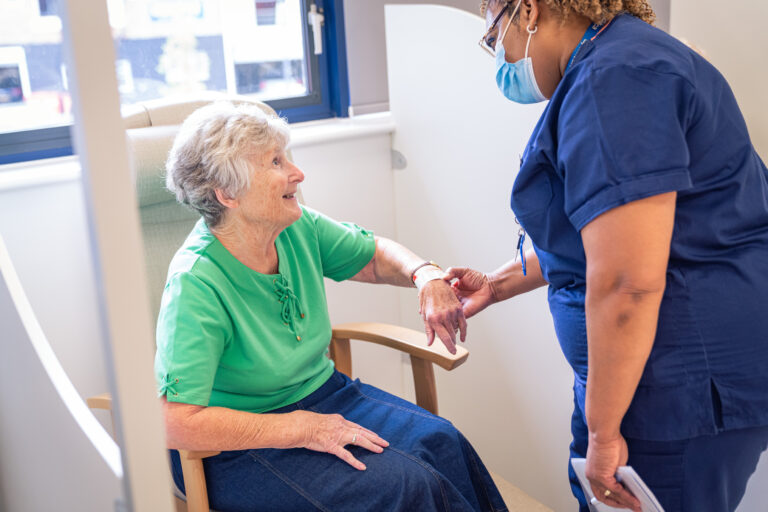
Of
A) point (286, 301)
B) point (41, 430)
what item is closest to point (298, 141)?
point (286, 301)

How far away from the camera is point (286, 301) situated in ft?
5.06

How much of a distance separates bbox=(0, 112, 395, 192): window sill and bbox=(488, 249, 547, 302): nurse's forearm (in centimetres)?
85

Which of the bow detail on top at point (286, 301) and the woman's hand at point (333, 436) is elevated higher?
the bow detail on top at point (286, 301)

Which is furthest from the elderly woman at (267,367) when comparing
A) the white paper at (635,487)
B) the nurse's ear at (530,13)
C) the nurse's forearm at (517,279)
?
the nurse's ear at (530,13)

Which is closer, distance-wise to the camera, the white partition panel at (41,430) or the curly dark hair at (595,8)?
the white partition panel at (41,430)

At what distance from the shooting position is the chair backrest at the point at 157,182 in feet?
5.56

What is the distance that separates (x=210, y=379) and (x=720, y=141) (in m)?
0.95

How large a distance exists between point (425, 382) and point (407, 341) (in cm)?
11

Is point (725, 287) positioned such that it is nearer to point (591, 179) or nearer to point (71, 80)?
point (591, 179)

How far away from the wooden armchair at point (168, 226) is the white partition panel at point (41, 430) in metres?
0.53

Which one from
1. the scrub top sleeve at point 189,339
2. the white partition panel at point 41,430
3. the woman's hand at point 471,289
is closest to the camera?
the white partition panel at point 41,430

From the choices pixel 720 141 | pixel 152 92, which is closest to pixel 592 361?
pixel 720 141

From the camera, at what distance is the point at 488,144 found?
6.66 feet

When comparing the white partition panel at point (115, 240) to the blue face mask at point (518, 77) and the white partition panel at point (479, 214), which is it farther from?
the white partition panel at point (479, 214)
